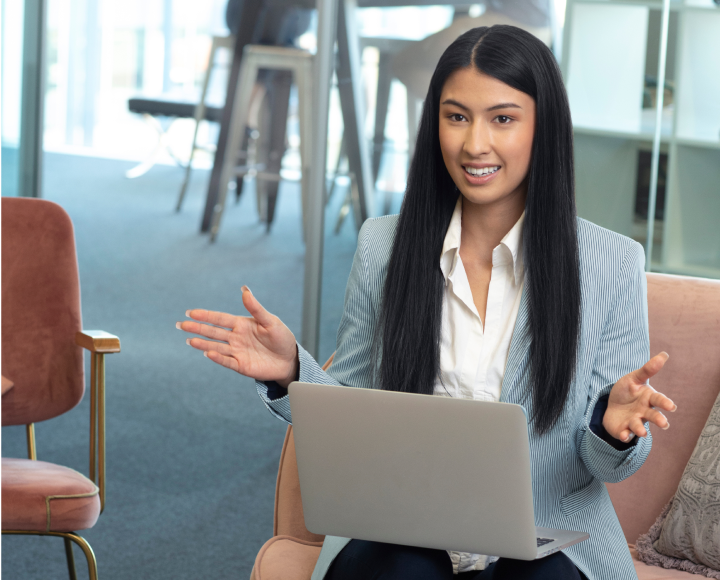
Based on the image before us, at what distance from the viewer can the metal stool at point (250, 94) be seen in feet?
12.5

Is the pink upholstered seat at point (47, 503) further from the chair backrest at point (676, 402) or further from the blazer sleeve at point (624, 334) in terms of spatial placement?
the blazer sleeve at point (624, 334)

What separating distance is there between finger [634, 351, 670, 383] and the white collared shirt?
0.25 meters

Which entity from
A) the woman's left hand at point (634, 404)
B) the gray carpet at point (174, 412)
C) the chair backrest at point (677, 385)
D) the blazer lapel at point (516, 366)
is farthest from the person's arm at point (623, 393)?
the gray carpet at point (174, 412)

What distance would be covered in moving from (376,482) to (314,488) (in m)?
0.09

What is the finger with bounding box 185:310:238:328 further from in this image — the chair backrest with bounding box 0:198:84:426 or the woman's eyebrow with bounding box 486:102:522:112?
the chair backrest with bounding box 0:198:84:426

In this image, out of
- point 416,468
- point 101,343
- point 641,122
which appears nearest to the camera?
point 416,468

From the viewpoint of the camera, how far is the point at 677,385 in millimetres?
1521

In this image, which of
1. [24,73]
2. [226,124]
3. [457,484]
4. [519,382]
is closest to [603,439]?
[519,382]

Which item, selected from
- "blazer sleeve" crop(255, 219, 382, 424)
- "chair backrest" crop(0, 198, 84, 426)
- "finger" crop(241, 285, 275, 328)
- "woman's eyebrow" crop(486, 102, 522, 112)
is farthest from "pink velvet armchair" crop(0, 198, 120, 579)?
"woman's eyebrow" crop(486, 102, 522, 112)

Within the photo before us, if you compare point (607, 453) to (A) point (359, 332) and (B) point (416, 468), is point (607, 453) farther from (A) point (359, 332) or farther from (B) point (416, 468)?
(A) point (359, 332)

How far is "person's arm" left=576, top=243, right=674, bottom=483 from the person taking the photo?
3.58 feet

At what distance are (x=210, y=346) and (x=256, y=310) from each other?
79 mm

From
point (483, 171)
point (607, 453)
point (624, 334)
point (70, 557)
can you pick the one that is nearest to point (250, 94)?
point (70, 557)

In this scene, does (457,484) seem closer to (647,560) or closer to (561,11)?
(647,560)
